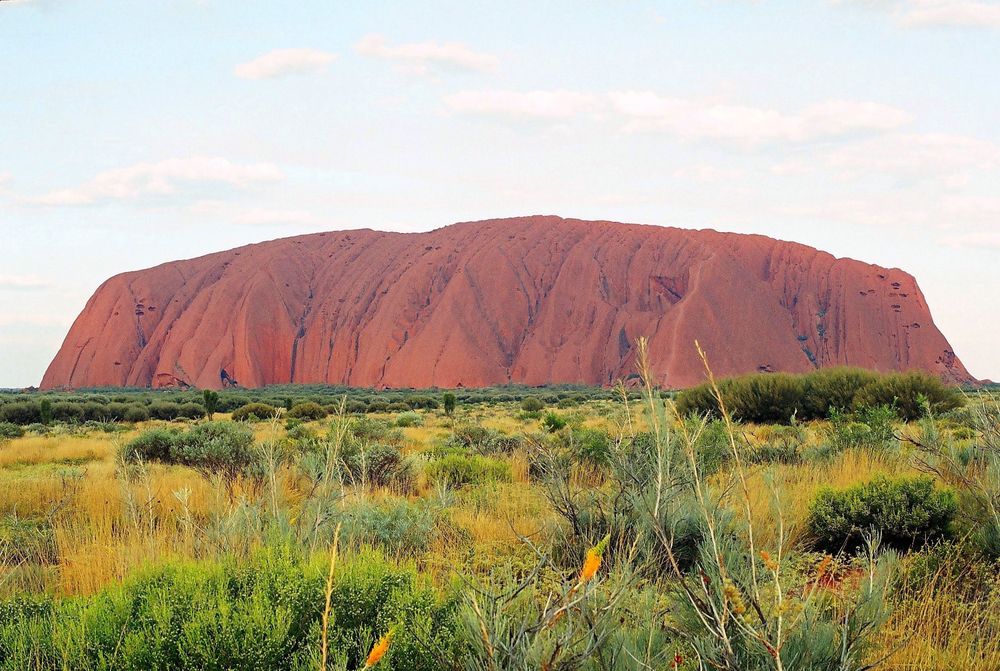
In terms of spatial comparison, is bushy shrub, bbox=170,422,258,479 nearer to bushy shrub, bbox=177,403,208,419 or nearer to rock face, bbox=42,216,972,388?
bushy shrub, bbox=177,403,208,419

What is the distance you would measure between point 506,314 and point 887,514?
6791cm

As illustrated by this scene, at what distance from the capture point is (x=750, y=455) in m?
9.06

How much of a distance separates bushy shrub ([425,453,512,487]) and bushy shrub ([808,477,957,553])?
12.9ft

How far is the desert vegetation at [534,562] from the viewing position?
2.47 meters

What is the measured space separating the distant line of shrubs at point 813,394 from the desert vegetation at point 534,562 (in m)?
6.71

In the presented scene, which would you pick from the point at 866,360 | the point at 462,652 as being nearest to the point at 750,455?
the point at 462,652

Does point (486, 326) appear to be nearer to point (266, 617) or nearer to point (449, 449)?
point (449, 449)

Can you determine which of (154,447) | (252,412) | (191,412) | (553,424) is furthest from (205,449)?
(191,412)

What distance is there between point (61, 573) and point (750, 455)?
23.4 ft

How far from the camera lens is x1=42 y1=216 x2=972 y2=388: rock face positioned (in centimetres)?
6900

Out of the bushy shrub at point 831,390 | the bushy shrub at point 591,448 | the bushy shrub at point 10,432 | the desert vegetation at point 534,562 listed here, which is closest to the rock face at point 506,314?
the bushy shrub at point 831,390

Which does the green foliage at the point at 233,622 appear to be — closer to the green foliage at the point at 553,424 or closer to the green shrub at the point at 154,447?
the green shrub at the point at 154,447

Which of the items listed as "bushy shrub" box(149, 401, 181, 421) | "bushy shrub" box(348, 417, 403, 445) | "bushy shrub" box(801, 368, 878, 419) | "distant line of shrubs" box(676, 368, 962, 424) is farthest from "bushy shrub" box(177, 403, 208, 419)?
"bushy shrub" box(801, 368, 878, 419)

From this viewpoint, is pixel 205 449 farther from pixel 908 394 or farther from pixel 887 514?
pixel 908 394
